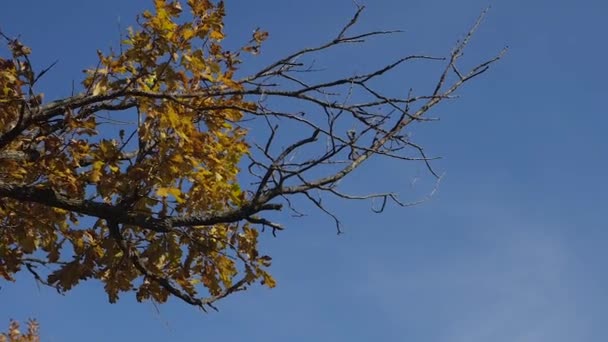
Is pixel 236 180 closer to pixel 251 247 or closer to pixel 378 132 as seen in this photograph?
pixel 251 247

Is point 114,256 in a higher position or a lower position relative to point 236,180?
lower

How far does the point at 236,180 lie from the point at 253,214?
29.2 inches

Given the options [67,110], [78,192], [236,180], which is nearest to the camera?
[67,110]

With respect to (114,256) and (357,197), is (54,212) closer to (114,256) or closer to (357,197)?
(114,256)

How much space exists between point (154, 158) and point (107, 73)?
26.5 inches

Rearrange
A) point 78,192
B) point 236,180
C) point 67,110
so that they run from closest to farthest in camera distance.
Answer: point 67,110 → point 78,192 → point 236,180

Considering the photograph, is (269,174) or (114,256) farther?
(114,256)

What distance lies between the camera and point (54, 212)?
5.96 metres

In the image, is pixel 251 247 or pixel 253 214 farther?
pixel 251 247

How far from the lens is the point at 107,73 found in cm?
526

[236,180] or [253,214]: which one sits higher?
[236,180]

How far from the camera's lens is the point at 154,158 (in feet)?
17.6

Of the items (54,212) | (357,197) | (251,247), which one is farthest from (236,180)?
(54,212)

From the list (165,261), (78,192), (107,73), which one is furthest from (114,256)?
(107,73)
